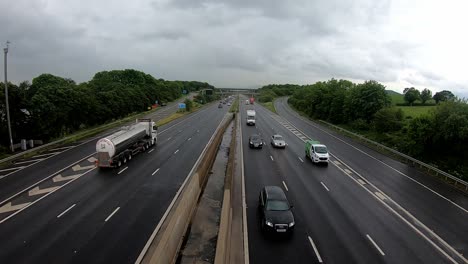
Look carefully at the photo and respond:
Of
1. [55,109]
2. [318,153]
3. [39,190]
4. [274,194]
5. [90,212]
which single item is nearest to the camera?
[274,194]

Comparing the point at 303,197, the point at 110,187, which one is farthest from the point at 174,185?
the point at 303,197

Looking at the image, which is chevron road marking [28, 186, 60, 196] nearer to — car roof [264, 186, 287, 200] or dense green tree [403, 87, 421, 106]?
car roof [264, 186, 287, 200]

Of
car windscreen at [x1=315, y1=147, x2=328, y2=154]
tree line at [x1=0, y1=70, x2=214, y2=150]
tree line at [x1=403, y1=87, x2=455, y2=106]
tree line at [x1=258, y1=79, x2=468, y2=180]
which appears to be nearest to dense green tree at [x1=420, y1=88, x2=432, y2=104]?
tree line at [x1=403, y1=87, x2=455, y2=106]

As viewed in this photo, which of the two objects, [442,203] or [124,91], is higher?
[124,91]

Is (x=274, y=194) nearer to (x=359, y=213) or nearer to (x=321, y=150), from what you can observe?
(x=359, y=213)

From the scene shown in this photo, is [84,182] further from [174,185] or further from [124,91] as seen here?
[124,91]

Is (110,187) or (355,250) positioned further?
(110,187)

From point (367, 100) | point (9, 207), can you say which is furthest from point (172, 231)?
point (367, 100)
